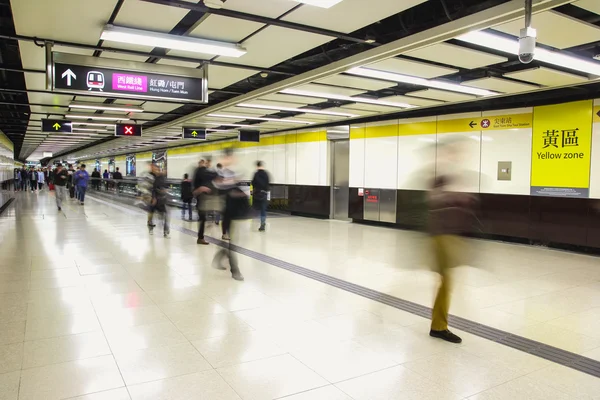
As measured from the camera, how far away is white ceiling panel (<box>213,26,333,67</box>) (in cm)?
515

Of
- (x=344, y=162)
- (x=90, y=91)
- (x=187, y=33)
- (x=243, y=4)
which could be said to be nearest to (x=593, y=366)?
(x=243, y=4)

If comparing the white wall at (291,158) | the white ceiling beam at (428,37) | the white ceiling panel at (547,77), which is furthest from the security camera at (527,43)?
the white wall at (291,158)

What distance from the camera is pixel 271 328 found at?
386 cm

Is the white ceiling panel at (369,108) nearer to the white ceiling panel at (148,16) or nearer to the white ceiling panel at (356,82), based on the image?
the white ceiling panel at (356,82)

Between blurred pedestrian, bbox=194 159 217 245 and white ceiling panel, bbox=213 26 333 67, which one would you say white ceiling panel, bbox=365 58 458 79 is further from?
blurred pedestrian, bbox=194 159 217 245

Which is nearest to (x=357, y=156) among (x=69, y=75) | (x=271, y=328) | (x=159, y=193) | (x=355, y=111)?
(x=355, y=111)

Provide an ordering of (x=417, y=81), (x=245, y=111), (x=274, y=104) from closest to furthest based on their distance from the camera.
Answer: (x=417, y=81) < (x=274, y=104) < (x=245, y=111)

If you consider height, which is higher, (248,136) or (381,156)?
(248,136)

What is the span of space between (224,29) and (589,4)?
3.76m

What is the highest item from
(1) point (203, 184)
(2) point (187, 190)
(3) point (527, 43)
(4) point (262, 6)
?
(4) point (262, 6)

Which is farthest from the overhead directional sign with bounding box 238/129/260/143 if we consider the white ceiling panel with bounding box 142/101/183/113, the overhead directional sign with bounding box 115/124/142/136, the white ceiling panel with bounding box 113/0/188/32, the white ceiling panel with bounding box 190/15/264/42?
the white ceiling panel with bounding box 113/0/188/32

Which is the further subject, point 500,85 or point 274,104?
point 274,104

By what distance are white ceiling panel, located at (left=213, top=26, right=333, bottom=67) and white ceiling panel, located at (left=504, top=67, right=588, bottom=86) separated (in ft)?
11.0

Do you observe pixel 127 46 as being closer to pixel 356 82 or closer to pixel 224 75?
pixel 224 75
